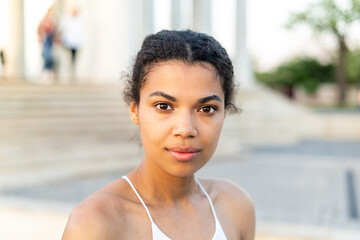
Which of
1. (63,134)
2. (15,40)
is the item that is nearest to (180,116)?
(63,134)

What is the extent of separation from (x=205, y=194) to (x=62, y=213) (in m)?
3.04

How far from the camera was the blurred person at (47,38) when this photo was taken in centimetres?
1209

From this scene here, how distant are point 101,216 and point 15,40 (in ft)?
40.6

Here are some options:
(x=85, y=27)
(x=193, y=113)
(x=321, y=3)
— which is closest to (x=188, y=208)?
(x=193, y=113)

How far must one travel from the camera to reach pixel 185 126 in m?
1.33

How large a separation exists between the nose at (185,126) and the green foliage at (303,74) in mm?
44332

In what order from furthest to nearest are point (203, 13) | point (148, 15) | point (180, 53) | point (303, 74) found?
1. point (303, 74)
2. point (203, 13)
3. point (148, 15)
4. point (180, 53)

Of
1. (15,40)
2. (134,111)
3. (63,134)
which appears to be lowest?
(63,134)

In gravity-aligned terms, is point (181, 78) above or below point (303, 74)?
above

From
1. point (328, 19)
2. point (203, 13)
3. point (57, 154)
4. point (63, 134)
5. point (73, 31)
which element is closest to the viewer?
point (57, 154)

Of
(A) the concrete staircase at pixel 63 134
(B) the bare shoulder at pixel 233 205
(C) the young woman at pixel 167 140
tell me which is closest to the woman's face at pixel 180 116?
(C) the young woman at pixel 167 140

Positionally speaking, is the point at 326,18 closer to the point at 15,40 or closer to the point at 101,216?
the point at 15,40

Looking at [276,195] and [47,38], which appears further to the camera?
[47,38]

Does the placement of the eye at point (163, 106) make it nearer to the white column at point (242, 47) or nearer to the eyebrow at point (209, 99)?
the eyebrow at point (209, 99)
